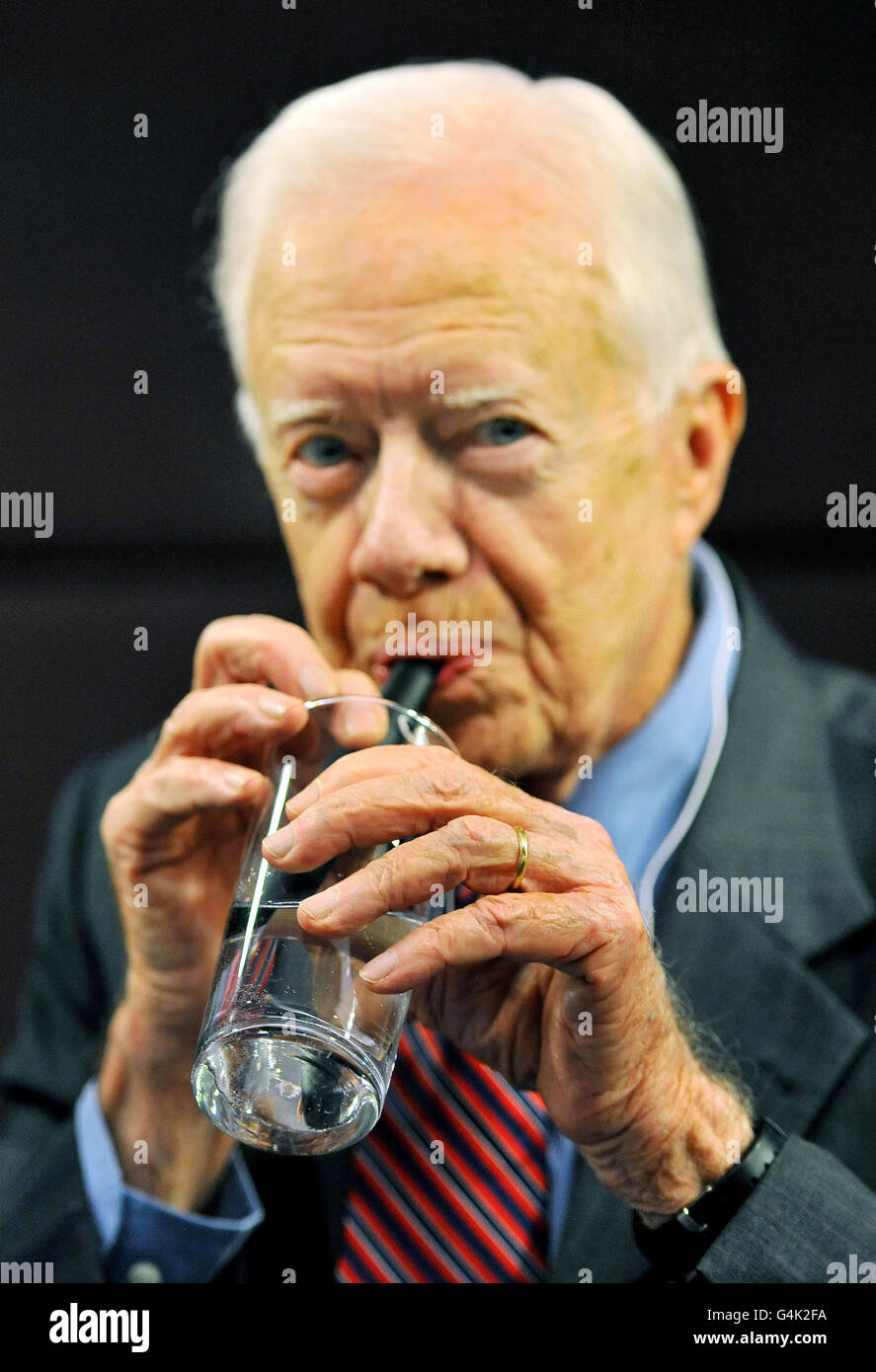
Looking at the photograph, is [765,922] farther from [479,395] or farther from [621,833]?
[479,395]

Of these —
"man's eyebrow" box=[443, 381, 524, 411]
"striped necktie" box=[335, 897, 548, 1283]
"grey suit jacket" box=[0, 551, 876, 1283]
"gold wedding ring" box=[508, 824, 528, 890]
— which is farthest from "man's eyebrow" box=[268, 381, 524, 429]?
"striped necktie" box=[335, 897, 548, 1283]

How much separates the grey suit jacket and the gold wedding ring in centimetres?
24

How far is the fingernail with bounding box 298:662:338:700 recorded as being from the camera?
2.91 ft

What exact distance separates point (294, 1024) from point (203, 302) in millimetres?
659

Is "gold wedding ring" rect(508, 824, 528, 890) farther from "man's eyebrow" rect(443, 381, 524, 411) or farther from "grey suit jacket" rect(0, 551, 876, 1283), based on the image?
"man's eyebrow" rect(443, 381, 524, 411)

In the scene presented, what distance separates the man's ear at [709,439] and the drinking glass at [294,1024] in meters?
0.46

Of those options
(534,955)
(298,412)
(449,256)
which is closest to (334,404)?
(298,412)

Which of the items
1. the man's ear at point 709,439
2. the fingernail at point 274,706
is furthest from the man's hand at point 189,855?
the man's ear at point 709,439

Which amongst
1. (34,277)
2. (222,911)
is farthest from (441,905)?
(34,277)

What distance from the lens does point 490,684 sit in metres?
1.01

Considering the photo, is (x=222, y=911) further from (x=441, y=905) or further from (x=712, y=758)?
(x=712, y=758)

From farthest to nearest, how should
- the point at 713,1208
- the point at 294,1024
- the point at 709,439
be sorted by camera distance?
the point at 709,439 < the point at 713,1208 < the point at 294,1024

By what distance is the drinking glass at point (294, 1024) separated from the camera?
711mm

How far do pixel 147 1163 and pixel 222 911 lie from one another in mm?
219
